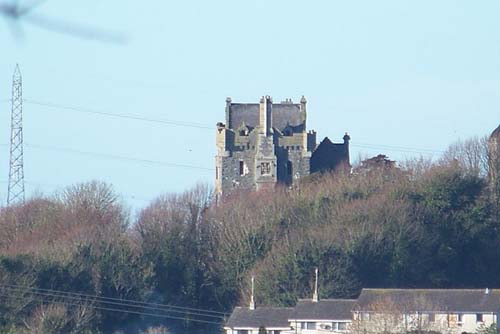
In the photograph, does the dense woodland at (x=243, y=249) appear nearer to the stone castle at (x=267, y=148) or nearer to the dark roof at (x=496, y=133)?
the dark roof at (x=496, y=133)

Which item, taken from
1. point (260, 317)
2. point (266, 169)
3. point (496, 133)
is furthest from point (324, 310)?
point (266, 169)

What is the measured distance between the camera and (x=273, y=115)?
287ft

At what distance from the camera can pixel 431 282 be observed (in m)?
60.6

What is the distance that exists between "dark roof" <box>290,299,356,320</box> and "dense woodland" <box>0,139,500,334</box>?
9.97ft

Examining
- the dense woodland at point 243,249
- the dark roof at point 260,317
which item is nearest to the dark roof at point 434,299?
the dark roof at point 260,317

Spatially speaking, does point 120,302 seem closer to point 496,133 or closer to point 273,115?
point 496,133

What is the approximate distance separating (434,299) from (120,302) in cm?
1115

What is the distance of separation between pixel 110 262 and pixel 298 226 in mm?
8468

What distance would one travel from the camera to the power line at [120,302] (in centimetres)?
5464

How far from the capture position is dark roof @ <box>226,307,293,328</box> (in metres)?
53.6

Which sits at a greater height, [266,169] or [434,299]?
[266,169]

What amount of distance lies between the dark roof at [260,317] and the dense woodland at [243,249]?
8.71ft

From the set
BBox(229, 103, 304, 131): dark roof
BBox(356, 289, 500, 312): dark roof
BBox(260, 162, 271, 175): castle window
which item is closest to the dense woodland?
BBox(356, 289, 500, 312): dark roof

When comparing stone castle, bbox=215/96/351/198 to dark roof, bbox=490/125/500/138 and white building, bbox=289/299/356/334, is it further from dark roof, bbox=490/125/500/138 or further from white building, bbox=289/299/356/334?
white building, bbox=289/299/356/334
